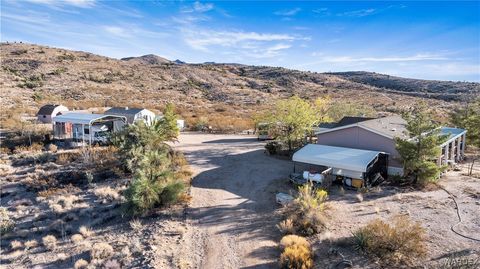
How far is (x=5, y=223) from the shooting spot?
15883mm

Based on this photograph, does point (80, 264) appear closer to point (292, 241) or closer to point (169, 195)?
→ point (169, 195)

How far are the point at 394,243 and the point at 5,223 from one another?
17070 mm

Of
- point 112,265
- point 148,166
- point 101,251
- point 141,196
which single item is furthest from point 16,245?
point 148,166

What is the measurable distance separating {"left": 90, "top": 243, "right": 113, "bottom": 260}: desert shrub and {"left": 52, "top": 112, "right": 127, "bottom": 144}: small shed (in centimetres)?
1633

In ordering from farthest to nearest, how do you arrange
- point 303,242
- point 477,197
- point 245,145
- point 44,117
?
point 44,117 < point 245,145 < point 477,197 < point 303,242

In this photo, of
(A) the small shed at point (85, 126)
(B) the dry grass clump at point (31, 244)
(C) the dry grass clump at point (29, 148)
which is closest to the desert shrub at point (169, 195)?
(B) the dry grass clump at point (31, 244)

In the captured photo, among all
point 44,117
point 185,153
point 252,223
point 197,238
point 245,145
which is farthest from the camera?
point 44,117

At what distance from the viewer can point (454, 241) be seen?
39.5 feet

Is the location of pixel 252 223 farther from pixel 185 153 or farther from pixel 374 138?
pixel 185 153

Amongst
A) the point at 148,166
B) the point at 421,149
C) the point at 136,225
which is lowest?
the point at 136,225

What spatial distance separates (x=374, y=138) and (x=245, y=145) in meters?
13.1

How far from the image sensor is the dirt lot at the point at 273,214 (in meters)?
11.6

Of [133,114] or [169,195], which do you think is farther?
[133,114]

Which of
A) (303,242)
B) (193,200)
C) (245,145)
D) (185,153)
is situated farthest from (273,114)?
(303,242)
